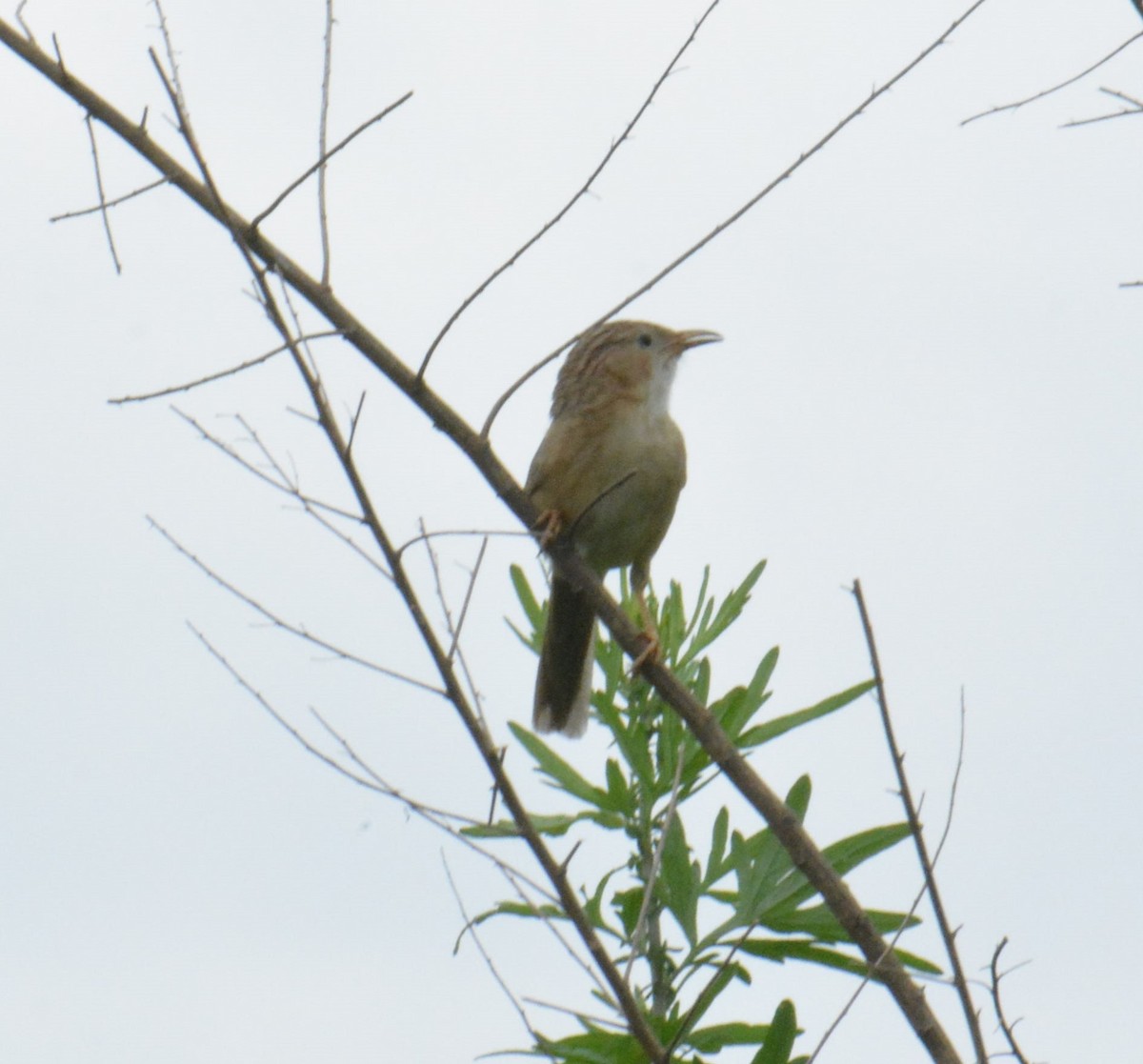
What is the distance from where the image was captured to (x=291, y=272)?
2895mm

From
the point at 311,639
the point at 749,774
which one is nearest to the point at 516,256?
the point at 311,639

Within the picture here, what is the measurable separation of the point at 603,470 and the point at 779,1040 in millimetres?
2482

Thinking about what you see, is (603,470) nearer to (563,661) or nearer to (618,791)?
(563,661)

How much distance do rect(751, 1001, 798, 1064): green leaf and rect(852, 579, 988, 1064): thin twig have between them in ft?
2.28

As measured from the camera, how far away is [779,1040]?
264 centimetres

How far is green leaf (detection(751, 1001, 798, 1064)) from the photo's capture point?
264cm

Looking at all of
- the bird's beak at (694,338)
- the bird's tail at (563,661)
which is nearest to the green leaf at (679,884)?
the bird's tail at (563,661)

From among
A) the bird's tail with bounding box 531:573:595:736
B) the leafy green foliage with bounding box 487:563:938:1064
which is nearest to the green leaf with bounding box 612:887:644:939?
the leafy green foliage with bounding box 487:563:938:1064

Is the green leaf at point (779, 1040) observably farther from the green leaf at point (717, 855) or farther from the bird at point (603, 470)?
the bird at point (603, 470)

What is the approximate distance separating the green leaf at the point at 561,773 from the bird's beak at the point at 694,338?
1865 mm

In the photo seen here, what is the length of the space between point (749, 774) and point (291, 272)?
1224 mm

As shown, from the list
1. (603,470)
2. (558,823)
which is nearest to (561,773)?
(558,823)

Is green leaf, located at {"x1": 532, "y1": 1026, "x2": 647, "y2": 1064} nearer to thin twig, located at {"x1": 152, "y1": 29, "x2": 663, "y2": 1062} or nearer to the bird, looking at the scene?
thin twig, located at {"x1": 152, "y1": 29, "x2": 663, "y2": 1062}

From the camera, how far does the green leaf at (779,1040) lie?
264 cm
